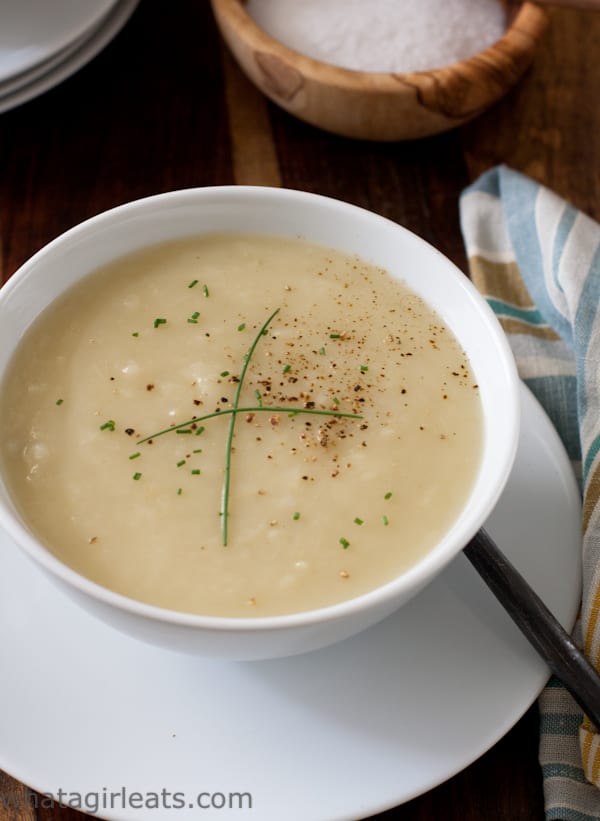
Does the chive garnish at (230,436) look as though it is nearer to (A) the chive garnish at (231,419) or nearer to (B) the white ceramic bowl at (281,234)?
(A) the chive garnish at (231,419)

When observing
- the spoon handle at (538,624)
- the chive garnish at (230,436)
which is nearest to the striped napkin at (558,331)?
the spoon handle at (538,624)

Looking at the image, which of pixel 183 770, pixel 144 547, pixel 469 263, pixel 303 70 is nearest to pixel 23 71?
pixel 303 70

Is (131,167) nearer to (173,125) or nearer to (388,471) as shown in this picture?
(173,125)

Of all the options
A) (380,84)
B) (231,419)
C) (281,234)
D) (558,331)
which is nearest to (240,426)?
(231,419)

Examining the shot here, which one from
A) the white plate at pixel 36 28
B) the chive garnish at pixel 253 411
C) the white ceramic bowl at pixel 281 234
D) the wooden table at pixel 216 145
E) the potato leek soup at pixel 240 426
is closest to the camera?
the white ceramic bowl at pixel 281 234

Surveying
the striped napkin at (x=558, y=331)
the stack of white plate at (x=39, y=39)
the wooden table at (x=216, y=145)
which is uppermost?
the stack of white plate at (x=39, y=39)
